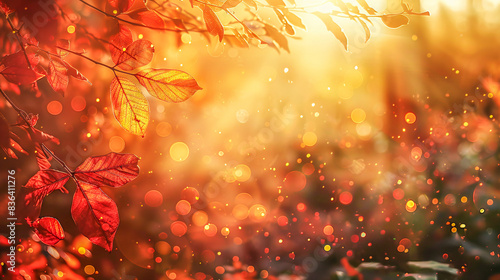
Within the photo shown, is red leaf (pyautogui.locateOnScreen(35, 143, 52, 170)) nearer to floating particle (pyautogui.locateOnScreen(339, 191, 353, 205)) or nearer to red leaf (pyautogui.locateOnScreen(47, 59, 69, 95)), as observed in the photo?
red leaf (pyautogui.locateOnScreen(47, 59, 69, 95))

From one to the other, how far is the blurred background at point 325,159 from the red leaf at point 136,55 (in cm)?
76

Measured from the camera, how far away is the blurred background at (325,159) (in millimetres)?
1248

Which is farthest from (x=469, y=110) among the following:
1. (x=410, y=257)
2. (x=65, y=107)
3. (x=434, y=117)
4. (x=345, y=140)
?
(x=65, y=107)

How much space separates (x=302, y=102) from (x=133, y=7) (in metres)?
1.15

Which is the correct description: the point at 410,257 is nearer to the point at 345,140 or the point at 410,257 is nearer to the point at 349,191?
the point at 349,191

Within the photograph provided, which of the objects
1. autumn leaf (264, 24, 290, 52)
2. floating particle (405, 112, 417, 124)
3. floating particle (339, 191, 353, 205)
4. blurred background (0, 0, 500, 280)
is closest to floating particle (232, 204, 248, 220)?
blurred background (0, 0, 500, 280)

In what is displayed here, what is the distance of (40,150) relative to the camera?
0.34m

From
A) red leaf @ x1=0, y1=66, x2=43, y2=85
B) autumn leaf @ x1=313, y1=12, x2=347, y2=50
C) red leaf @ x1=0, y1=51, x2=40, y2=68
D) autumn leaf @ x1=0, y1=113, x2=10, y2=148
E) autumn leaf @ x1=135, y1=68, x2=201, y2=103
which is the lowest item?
autumn leaf @ x1=0, y1=113, x2=10, y2=148

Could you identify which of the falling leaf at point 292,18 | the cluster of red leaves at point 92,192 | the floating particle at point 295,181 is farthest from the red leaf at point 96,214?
the floating particle at point 295,181

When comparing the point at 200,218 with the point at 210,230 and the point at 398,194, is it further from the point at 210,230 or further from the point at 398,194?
the point at 398,194

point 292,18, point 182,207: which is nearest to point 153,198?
point 182,207

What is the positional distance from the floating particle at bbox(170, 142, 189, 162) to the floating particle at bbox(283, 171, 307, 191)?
0.42 metres

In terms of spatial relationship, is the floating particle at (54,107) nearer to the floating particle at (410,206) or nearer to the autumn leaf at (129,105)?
the autumn leaf at (129,105)

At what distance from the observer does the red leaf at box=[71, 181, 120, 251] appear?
0.32m
